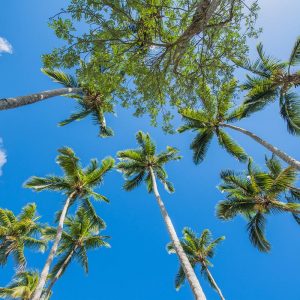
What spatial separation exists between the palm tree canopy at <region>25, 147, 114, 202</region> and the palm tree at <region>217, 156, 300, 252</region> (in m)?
8.28

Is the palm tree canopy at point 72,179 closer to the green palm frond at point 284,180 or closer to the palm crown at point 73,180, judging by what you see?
the palm crown at point 73,180

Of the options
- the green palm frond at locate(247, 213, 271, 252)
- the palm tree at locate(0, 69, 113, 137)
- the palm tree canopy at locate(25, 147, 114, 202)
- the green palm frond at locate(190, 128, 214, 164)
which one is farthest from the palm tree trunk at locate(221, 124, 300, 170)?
the palm tree canopy at locate(25, 147, 114, 202)

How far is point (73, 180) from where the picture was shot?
70.5 ft

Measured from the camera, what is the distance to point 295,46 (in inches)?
647

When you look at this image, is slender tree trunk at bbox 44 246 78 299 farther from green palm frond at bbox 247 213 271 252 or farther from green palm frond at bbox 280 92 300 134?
green palm frond at bbox 280 92 300 134

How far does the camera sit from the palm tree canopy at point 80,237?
74.5 ft

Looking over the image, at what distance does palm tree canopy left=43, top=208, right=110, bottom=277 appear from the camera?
22703 millimetres

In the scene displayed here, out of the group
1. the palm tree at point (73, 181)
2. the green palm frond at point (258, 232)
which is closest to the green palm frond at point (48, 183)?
the palm tree at point (73, 181)

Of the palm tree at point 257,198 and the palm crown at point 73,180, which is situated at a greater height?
the palm crown at point 73,180

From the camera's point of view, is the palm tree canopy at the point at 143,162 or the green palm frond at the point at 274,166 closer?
the green palm frond at the point at 274,166

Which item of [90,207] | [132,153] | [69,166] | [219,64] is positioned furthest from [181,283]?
[219,64]

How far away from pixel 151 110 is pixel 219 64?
353 cm

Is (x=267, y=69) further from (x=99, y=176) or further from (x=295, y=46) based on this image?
(x=99, y=176)

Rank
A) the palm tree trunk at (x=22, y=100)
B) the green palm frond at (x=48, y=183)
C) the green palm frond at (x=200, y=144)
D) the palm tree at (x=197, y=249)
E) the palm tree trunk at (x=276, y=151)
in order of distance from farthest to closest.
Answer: the palm tree at (x=197, y=249) < the green palm frond at (x=48, y=183) < the green palm frond at (x=200, y=144) < the palm tree trunk at (x=276, y=151) < the palm tree trunk at (x=22, y=100)
